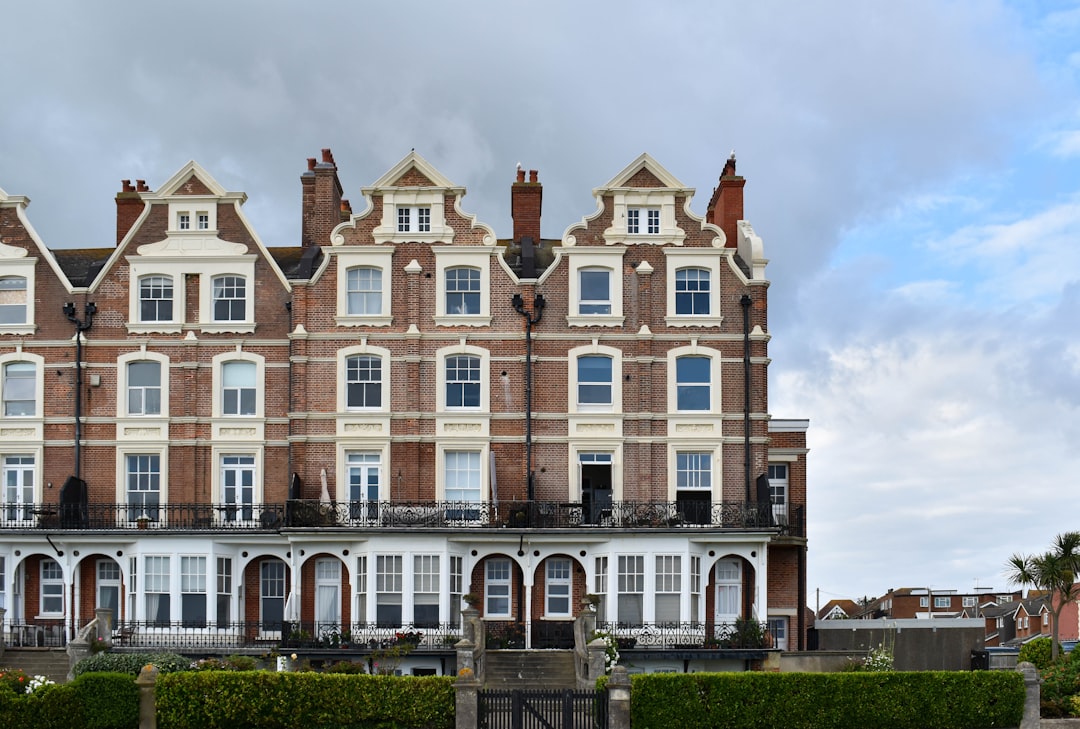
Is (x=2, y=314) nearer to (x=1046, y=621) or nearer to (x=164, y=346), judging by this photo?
(x=164, y=346)

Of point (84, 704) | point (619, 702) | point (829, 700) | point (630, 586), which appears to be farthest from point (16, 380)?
point (829, 700)

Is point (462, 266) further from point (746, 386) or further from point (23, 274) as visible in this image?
point (23, 274)

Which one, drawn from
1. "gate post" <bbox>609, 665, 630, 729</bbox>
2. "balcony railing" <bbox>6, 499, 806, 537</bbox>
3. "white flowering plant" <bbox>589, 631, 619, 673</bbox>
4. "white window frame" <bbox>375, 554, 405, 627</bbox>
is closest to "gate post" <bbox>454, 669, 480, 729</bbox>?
"gate post" <bbox>609, 665, 630, 729</bbox>

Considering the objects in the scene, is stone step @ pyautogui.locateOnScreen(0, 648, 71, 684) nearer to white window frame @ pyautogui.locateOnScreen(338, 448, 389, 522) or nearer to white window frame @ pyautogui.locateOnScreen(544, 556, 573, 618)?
white window frame @ pyautogui.locateOnScreen(338, 448, 389, 522)

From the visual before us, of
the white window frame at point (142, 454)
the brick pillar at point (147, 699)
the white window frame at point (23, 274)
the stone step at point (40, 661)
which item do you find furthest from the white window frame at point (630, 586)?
the white window frame at point (23, 274)

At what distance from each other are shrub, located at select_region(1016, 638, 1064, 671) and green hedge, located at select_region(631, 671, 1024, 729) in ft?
33.2

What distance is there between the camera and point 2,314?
42500 mm

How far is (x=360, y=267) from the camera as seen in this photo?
4153 centimetres

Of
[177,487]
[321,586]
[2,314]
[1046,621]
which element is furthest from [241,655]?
[1046,621]

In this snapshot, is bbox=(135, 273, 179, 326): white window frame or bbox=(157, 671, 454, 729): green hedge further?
bbox=(135, 273, 179, 326): white window frame

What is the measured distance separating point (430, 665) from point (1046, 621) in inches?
2153

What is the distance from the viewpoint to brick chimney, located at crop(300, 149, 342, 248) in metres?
42.9

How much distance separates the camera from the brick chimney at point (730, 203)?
1721 inches

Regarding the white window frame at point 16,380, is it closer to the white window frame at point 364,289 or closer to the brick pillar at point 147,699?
the white window frame at point 364,289
